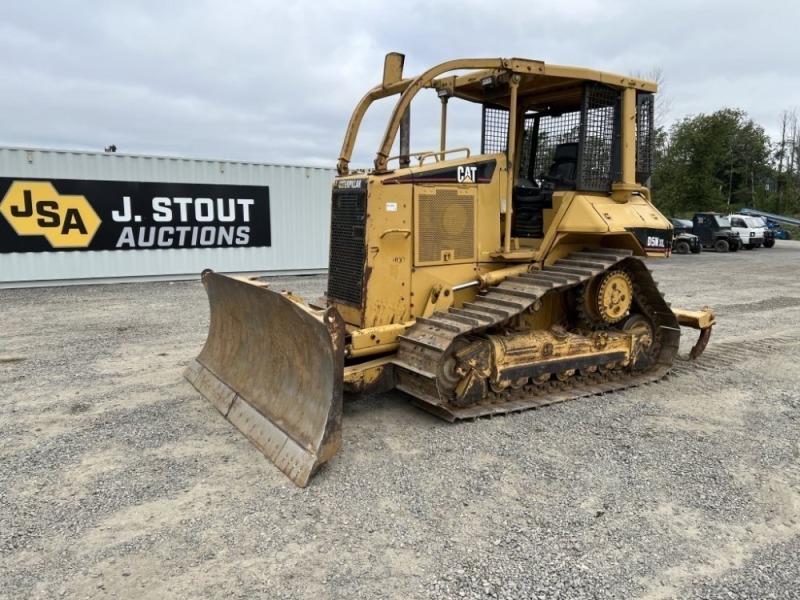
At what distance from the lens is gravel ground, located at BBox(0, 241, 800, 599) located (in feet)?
9.65

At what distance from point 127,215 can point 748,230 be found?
2807cm

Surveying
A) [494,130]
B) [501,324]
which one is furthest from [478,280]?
[494,130]

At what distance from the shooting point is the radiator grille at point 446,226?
17.7 feet

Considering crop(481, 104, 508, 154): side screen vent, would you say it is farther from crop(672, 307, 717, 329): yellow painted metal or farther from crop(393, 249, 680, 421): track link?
crop(672, 307, 717, 329): yellow painted metal

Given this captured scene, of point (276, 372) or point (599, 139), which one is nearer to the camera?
point (276, 372)

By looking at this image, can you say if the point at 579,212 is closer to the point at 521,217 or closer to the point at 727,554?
the point at 521,217

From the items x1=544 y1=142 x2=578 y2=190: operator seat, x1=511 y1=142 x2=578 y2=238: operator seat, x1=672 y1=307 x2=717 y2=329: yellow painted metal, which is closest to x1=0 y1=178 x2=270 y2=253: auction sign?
x1=511 y1=142 x2=578 y2=238: operator seat

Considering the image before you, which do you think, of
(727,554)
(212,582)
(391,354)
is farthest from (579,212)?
(212,582)

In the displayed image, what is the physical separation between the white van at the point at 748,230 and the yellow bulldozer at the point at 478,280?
26235 mm

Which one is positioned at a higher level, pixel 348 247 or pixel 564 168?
pixel 564 168

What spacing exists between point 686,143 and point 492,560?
43.6 metres

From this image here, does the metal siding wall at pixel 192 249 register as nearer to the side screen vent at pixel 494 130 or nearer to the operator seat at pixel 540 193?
the side screen vent at pixel 494 130

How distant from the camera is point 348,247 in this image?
541 cm

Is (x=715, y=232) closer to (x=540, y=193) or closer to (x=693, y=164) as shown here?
(x=693, y=164)
